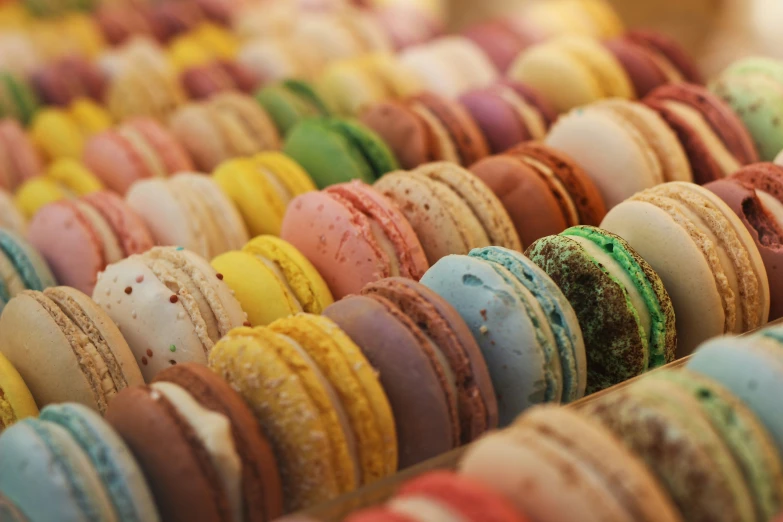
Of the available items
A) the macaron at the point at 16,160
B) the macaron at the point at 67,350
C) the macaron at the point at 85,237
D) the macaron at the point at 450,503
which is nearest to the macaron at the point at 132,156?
the macaron at the point at 16,160

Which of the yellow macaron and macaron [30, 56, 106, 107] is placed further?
macaron [30, 56, 106, 107]

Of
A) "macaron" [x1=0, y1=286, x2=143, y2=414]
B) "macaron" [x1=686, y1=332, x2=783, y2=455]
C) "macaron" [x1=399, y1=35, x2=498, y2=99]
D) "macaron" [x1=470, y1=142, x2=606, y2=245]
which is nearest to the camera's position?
"macaron" [x1=686, y1=332, x2=783, y2=455]

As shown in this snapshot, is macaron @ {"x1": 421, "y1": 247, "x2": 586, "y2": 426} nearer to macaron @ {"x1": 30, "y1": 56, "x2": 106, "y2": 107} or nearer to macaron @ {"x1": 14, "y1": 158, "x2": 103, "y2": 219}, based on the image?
macaron @ {"x1": 14, "y1": 158, "x2": 103, "y2": 219}

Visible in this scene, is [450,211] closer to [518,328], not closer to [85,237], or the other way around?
[518,328]

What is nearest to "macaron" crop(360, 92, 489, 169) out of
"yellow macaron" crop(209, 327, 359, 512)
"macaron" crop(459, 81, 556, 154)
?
"macaron" crop(459, 81, 556, 154)

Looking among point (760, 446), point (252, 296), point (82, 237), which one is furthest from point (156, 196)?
point (760, 446)

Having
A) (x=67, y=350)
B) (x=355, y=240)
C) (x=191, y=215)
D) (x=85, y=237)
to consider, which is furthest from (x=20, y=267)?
(x=355, y=240)
